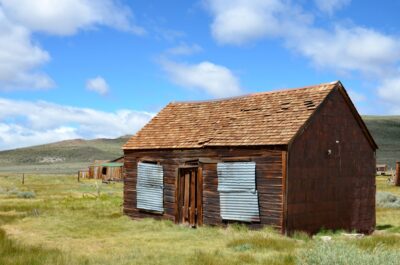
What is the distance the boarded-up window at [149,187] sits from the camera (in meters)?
19.0

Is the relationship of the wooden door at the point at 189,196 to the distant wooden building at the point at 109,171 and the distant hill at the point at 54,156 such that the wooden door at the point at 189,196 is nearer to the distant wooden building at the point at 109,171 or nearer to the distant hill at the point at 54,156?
the distant wooden building at the point at 109,171

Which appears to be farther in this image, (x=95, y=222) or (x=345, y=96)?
(x=95, y=222)

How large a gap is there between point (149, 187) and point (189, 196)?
211 centimetres

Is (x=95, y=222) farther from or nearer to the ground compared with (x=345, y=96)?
nearer to the ground

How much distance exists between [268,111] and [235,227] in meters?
4.03

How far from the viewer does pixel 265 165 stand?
15680 millimetres

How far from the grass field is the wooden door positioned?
0.58 meters

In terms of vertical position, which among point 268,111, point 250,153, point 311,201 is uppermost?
point 268,111

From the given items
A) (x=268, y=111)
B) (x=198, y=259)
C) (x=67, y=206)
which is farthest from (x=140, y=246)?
(x=67, y=206)

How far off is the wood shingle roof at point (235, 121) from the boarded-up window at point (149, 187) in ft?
2.69

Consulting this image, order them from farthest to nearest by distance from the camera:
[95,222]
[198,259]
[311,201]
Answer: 1. [95,222]
2. [311,201]
3. [198,259]

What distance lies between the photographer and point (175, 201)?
60.2 ft

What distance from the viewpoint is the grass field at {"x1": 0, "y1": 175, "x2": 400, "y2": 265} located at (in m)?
10.4

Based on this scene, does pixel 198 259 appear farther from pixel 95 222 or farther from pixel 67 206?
pixel 67 206
